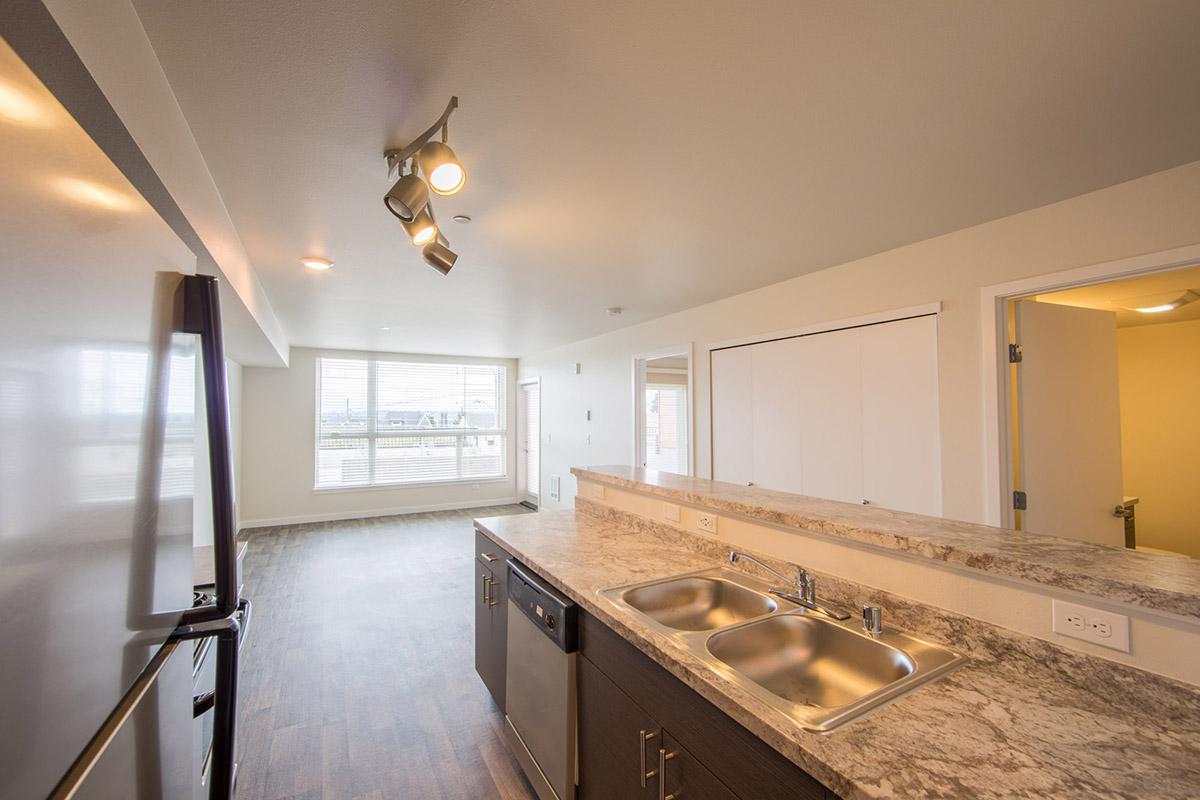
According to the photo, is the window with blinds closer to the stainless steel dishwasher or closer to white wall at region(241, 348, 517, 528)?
white wall at region(241, 348, 517, 528)

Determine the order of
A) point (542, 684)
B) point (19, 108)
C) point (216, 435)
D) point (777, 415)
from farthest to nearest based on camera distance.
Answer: point (777, 415), point (542, 684), point (216, 435), point (19, 108)

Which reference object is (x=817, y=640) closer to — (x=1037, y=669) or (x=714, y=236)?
(x=1037, y=669)

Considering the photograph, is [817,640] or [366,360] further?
[366,360]

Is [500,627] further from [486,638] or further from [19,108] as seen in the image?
[19,108]

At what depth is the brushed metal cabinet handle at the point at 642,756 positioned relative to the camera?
4.09 ft

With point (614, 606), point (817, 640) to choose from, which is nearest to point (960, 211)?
point (817, 640)

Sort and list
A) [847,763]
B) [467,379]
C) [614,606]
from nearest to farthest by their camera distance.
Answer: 1. [847,763]
2. [614,606]
3. [467,379]

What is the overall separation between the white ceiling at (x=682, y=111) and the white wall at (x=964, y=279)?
0.12 metres

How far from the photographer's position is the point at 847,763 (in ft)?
2.68

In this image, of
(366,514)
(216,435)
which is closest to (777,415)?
(216,435)

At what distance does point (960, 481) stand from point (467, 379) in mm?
6671

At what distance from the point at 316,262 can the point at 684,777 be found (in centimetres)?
313

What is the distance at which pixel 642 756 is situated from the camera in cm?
129

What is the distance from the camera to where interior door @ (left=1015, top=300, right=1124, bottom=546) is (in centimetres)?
247
